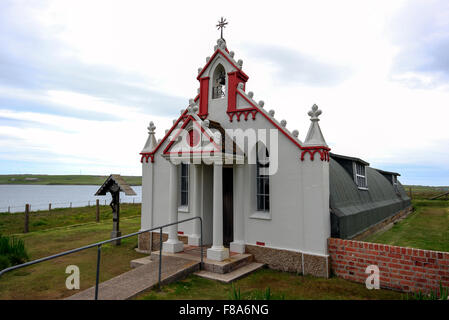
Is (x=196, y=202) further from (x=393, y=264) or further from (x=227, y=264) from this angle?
(x=393, y=264)

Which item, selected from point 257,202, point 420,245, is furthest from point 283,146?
point 420,245

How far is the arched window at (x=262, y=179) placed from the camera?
969 cm

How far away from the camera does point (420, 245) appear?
9.73 meters

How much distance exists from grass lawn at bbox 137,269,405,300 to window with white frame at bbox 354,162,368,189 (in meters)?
6.54

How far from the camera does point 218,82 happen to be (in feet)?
36.9

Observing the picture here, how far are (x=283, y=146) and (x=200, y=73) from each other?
4896mm

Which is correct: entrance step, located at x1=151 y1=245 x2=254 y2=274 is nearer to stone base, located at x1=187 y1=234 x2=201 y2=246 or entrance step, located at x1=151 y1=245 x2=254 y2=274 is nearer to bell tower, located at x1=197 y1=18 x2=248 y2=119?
stone base, located at x1=187 y1=234 x2=201 y2=246

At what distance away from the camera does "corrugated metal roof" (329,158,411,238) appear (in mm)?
8904

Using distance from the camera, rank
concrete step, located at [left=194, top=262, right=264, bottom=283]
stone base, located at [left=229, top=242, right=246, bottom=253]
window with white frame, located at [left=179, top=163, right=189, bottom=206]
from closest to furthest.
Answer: concrete step, located at [left=194, top=262, right=264, bottom=283] → stone base, located at [left=229, top=242, right=246, bottom=253] → window with white frame, located at [left=179, top=163, right=189, bottom=206]

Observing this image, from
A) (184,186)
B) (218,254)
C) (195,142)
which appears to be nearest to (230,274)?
(218,254)

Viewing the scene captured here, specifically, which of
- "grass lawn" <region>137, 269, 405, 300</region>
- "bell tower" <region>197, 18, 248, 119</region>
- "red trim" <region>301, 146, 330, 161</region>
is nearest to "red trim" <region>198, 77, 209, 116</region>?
"bell tower" <region>197, 18, 248, 119</region>

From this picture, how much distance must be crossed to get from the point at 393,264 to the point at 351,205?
362cm

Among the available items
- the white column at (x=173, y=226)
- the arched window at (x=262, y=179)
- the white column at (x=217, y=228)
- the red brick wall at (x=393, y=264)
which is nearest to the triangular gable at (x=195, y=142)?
the white column at (x=217, y=228)
